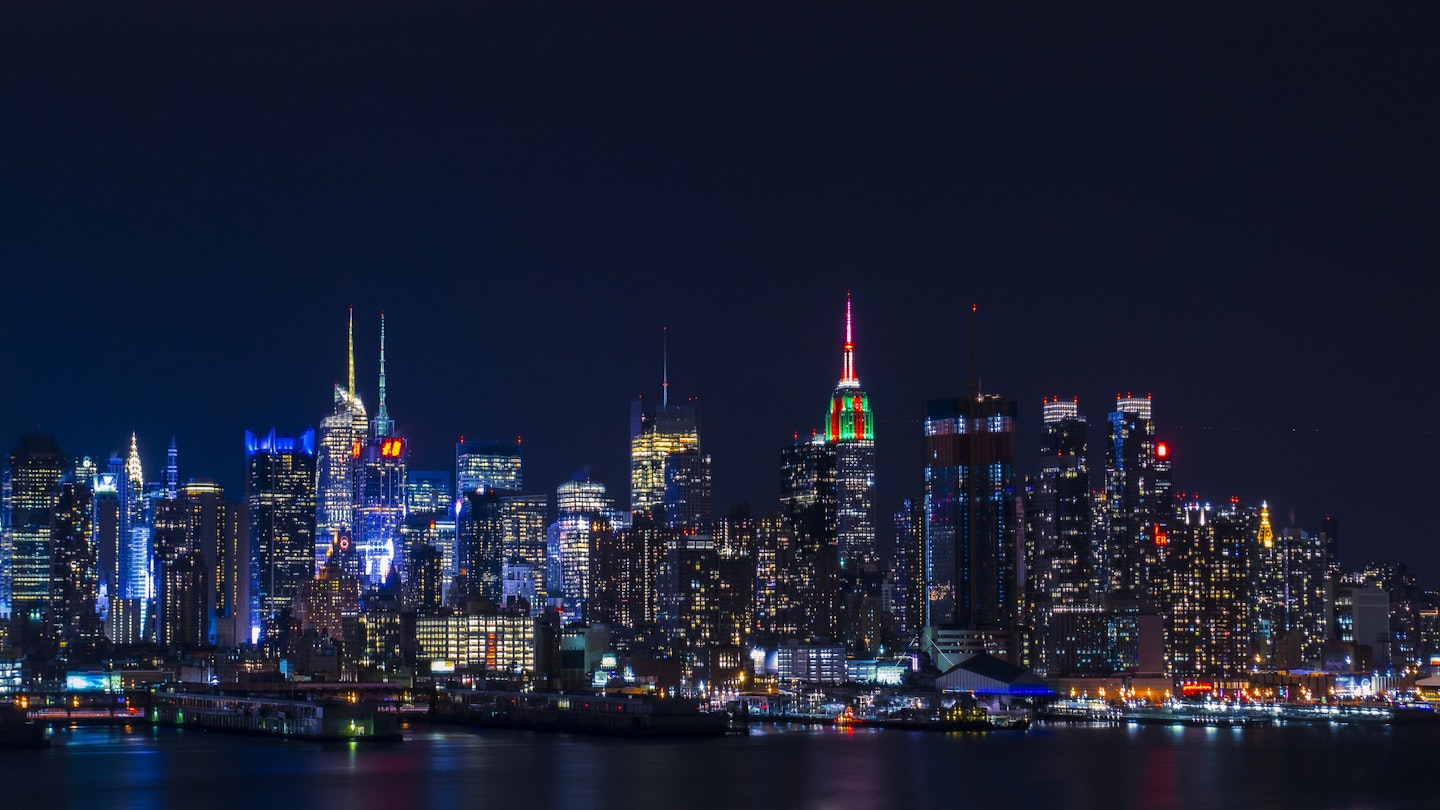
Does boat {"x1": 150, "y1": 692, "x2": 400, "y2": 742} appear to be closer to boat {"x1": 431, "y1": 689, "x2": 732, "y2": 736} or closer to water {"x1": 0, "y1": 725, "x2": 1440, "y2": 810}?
water {"x1": 0, "y1": 725, "x2": 1440, "y2": 810}

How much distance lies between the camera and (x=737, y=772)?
301 ft

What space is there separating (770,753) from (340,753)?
21.1m

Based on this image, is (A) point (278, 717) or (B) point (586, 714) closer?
(A) point (278, 717)

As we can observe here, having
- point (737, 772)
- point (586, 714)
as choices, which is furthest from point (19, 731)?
point (737, 772)

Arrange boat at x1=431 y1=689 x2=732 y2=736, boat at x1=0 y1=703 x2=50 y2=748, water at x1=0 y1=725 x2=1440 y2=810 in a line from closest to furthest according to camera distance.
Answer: water at x1=0 y1=725 x2=1440 y2=810, boat at x1=0 y1=703 x2=50 y2=748, boat at x1=431 y1=689 x2=732 y2=736

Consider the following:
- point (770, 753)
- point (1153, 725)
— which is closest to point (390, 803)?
point (770, 753)

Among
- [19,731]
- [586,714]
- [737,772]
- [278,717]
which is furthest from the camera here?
[586,714]

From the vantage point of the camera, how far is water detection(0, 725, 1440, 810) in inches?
3108

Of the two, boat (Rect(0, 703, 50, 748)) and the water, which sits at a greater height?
boat (Rect(0, 703, 50, 748))

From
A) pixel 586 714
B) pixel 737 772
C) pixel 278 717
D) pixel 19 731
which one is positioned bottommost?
pixel 737 772

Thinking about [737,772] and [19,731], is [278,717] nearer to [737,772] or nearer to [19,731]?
[19,731]

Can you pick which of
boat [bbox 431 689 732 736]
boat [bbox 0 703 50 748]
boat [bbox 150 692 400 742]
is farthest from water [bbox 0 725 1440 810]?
boat [bbox 431 689 732 736]

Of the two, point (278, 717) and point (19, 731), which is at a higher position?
point (19, 731)

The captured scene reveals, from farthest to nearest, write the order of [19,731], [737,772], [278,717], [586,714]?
[586,714], [278,717], [19,731], [737,772]
